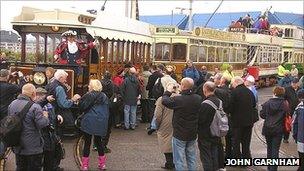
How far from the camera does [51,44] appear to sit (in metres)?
13.3

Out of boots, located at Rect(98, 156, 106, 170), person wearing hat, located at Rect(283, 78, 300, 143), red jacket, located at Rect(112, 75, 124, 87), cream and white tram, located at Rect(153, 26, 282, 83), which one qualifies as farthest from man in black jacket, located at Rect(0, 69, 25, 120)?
cream and white tram, located at Rect(153, 26, 282, 83)

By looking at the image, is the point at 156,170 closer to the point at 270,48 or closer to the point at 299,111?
the point at 299,111

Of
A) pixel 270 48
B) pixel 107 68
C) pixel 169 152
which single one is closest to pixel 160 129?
pixel 169 152

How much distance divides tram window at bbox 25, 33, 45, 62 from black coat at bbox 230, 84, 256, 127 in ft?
19.1

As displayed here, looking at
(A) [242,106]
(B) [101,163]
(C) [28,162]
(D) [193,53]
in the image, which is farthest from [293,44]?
(C) [28,162]

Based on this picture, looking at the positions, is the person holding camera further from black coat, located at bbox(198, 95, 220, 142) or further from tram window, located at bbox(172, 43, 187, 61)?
tram window, located at bbox(172, 43, 187, 61)

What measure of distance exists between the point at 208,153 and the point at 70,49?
5647 millimetres

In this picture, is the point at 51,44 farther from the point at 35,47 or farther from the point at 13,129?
the point at 13,129

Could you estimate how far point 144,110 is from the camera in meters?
15.7

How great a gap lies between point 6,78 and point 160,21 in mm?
48213

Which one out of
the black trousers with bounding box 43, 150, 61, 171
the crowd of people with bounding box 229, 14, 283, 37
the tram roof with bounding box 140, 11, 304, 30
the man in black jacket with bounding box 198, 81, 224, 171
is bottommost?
the black trousers with bounding box 43, 150, 61, 171

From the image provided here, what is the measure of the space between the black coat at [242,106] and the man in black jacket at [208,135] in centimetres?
155

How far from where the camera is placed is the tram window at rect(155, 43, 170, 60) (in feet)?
72.4

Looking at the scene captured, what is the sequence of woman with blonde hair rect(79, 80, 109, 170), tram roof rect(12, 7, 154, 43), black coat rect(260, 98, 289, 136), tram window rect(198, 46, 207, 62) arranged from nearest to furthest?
woman with blonde hair rect(79, 80, 109, 170) < black coat rect(260, 98, 289, 136) < tram roof rect(12, 7, 154, 43) < tram window rect(198, 46, 207, 62)
